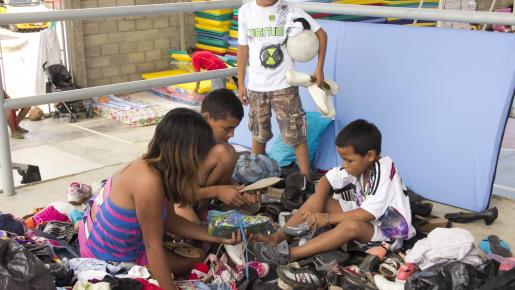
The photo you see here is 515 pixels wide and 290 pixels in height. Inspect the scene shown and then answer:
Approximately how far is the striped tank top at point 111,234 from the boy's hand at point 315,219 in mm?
783

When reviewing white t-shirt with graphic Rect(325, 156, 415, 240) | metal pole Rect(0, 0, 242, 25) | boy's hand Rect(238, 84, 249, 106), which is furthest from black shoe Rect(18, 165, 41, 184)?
white t-shirt with graphic Rect(325, 156, 415, 240)

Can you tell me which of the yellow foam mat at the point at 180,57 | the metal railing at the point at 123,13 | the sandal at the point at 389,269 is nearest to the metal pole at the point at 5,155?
the metal railing at the point at 123,13

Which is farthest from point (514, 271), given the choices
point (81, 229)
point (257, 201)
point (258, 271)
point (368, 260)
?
point (81, 229)

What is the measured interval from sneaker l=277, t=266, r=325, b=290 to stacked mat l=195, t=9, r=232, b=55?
5587mm

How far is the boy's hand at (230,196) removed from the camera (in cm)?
352

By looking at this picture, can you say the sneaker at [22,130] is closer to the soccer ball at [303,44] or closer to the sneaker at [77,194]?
the sneaker at [77,194]

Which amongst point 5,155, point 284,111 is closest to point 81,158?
point 5,155

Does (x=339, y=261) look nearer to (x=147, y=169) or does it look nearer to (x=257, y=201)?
(x=257, y=201)

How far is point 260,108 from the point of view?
14.5 ft

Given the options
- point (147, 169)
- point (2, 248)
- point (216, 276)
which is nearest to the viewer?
point (2, 248)

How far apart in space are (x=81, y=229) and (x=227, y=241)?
693 millimetres

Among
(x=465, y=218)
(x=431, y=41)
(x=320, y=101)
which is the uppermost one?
(x=431, y=41)

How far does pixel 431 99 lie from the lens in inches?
167

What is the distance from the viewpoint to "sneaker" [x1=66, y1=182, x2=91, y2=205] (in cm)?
405
